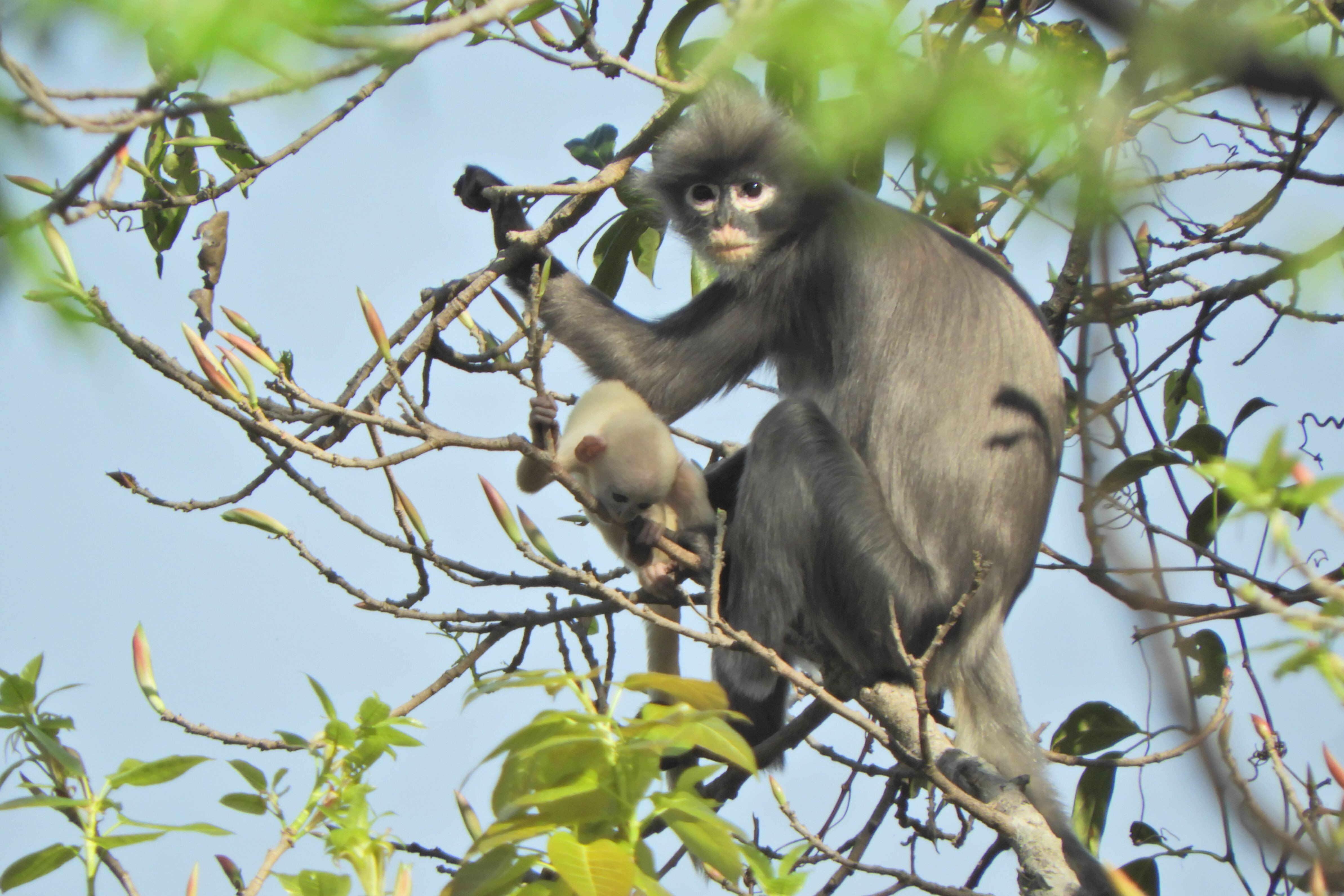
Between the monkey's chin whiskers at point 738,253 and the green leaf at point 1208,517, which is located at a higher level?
the monkey's chin whiskers at point 738,253

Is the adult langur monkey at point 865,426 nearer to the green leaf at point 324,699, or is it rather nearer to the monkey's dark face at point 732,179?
the monkey's dark face at point 732,179

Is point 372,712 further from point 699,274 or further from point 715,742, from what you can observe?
point 699,274

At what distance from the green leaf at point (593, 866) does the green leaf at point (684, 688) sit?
23 cm

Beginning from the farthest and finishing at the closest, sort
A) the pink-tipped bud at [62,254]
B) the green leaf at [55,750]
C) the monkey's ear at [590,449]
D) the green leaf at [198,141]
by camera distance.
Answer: the monkey's ear at [590,449], the green leaf at [198,141], the pink-tipped bud at [62,254], the green leaf at [55,750]

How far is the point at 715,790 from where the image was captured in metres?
3.84

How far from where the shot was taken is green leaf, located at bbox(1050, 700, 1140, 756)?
12.8 feet

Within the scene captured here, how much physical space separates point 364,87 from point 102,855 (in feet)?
7.45

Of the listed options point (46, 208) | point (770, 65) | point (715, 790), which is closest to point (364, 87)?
point (770, 65)

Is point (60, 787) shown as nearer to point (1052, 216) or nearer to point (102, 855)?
point (102, 855)

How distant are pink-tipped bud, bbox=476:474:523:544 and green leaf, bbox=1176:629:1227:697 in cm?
218

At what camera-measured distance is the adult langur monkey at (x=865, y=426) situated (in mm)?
3889

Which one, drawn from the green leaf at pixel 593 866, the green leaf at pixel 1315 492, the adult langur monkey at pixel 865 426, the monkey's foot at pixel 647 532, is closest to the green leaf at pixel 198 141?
the adult langur monkey at pixel 865 426

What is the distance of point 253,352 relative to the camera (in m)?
2.59

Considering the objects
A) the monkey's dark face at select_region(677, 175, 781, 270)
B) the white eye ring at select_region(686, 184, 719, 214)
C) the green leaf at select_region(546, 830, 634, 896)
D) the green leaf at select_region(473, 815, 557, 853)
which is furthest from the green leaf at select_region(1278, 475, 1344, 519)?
the white eye ring at select_region(686, 184, 719, 214)
